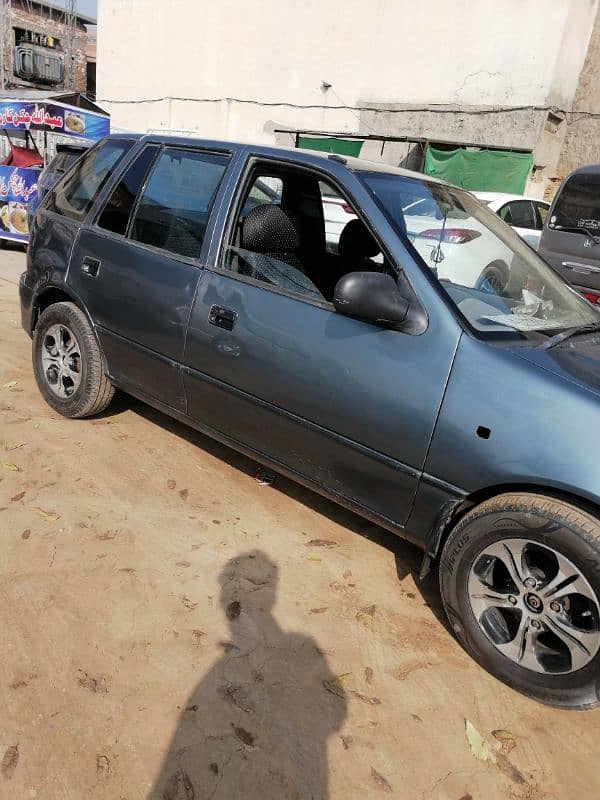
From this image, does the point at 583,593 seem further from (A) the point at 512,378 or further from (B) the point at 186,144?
(B) the point at 186,144

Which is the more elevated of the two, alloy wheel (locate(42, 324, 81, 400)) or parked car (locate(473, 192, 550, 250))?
parked car (locate(473, 192, 550, 250))

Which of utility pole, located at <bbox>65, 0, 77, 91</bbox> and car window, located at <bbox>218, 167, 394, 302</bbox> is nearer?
car window, located at <bbox>218, 167, 394, 302</bbox>

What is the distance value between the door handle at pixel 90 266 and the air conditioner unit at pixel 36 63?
36746mm

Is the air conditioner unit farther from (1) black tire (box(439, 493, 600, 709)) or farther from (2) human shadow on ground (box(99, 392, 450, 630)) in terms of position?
(1) black tire (box(439, 493, 600, 709))

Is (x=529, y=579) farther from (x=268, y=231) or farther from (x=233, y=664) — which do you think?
(x=268, y=231)

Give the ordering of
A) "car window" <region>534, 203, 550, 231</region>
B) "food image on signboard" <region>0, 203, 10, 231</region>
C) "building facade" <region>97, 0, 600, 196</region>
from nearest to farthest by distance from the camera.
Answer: "car window" <region>534, 203, 550, 231</region> < "food image on signboard" <region>0, 203, 10, 231</region> < "building facade" <region>97, 0, 600, 196</region>

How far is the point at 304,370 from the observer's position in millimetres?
2666

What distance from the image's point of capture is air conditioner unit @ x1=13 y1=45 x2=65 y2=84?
3306 centimetres

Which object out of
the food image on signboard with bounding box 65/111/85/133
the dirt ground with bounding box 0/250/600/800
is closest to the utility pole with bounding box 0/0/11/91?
the food image on signboard with bounding box 65/111/85/133

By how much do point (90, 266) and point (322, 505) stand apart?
196 cm

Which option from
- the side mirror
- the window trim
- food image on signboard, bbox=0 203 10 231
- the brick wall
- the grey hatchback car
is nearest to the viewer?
the grey hatchback car

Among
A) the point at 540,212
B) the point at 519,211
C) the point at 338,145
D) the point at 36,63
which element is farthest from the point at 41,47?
the point at 519,211

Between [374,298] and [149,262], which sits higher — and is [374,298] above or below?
above

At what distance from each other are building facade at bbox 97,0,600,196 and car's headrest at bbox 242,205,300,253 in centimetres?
1345
